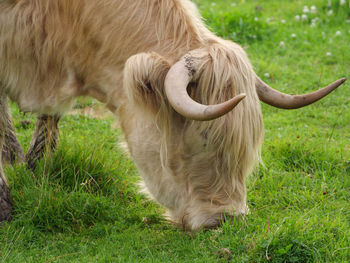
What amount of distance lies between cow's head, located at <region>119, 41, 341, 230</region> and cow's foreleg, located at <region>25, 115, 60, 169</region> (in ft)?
4.07

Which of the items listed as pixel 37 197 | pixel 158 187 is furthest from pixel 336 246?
pixel 37 197

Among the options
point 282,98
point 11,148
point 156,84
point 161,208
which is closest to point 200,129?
point 156,84

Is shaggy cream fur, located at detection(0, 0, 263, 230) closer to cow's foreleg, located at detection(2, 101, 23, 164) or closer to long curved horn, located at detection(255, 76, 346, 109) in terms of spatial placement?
long curved horn, located at detection(255, 76, 346, 109)

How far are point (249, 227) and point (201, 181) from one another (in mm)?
463

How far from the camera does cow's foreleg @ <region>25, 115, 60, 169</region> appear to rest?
5008mm

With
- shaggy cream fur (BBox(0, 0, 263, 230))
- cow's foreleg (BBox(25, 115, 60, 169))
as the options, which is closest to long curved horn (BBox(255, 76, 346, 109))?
shaggy cream fur (BBox(0, 0, 263, 230))

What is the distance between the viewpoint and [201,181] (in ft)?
12.4

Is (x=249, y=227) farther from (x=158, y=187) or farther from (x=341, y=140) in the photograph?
(x=341, y=140)

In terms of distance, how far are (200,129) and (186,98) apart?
40cm

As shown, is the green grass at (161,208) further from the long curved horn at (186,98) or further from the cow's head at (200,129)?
the long curved horn at (186,98)

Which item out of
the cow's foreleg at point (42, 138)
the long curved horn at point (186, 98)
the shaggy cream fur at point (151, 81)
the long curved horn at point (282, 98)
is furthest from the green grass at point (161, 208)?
the long curved horn at point (186, 98)

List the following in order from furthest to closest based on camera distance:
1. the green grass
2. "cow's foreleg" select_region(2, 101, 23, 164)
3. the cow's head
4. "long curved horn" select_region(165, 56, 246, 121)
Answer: "cow's foreleg" select_region(2, 101, 23, 164), the green grass, the cow's head, "long curved horn" select_region(165, 56, 246, 121)

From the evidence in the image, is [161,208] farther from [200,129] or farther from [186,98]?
[186,98]

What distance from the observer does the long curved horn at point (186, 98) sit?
10.0ft
